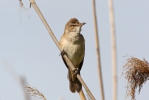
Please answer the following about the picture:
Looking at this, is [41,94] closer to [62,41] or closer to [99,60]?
[99,60]

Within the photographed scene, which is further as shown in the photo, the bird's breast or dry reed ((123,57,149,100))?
the bird's breast

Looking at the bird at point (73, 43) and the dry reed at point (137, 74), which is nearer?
the dry reed at point (137, 74)

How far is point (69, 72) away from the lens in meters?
6.08

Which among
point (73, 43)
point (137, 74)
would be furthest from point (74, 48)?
point (137, 74)

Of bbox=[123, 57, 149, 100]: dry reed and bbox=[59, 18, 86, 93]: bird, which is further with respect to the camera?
bbox=[59, 18, 86, 93]: bird

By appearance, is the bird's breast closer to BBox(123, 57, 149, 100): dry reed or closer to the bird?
the bird

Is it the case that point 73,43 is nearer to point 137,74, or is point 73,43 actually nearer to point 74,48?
point 74,48

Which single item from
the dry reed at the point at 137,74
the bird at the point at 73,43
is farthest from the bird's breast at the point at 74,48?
the dry reed at the point at 137,74

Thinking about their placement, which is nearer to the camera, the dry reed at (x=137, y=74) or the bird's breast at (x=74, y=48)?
the dry reed at (x=137, y=74)

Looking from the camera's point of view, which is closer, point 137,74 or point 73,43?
point 137,74

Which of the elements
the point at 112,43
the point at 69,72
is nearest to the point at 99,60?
the point at 112,43

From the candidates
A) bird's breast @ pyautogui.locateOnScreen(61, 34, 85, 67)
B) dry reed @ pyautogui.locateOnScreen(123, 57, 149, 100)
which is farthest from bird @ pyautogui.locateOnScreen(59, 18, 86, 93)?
dry reed @ pyautogui.locateOnScreen(123, 57, 149, 100)

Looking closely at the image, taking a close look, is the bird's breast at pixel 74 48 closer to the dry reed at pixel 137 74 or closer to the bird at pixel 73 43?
the bird at pixel 73 43

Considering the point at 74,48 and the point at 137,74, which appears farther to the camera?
the point at 74,48
